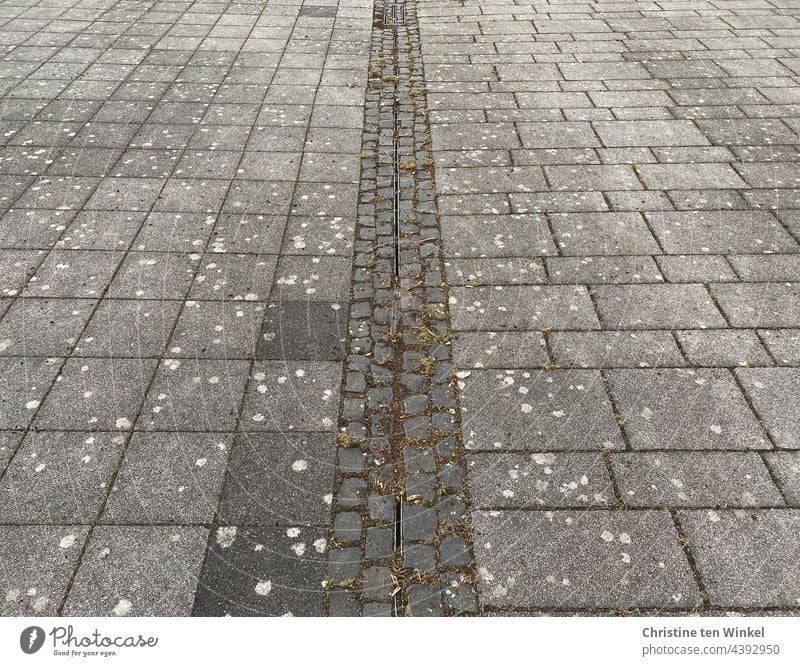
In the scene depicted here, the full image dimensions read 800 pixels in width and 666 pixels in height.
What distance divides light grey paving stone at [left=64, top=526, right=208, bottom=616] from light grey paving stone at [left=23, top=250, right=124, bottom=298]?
6.99 ft

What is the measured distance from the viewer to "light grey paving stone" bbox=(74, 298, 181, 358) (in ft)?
13.8

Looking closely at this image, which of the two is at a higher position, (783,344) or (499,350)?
(783,344)

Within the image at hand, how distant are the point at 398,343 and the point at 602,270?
1.70 meters

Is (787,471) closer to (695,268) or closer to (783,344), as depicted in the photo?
(783,344)

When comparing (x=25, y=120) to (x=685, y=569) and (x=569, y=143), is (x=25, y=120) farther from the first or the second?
(x=685, y=569)

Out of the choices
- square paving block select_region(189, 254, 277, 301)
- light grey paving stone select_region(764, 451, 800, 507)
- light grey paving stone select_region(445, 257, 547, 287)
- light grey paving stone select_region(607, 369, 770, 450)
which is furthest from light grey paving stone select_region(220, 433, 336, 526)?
light grey paving stone select_region(764, 451, 800, 507)

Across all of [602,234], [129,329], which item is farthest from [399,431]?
[602,234]

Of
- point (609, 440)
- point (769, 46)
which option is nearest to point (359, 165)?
point (609, 440)

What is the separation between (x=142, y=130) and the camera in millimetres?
6953

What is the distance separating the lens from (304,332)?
4383 mm

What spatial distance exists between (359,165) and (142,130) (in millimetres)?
2393

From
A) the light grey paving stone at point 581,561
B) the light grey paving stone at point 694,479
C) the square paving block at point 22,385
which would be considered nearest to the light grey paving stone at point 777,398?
the light grey paving stone at point 694,479

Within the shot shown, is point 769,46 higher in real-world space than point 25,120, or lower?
higher

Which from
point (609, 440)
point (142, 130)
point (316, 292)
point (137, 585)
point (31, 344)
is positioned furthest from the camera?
point (142, 130)
